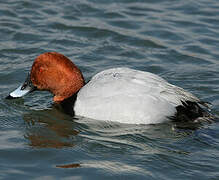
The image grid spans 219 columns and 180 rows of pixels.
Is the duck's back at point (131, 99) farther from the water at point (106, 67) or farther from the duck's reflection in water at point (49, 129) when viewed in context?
the duck's reflection in water at point (49, 129)

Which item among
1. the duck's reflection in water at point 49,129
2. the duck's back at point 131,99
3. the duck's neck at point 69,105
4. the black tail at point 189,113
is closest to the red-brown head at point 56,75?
the duck's neck at point 69,105

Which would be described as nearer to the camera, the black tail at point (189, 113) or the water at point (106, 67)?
the water at point (106, 67)

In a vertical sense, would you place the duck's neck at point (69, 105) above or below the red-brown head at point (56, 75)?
below

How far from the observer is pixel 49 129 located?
5723mm

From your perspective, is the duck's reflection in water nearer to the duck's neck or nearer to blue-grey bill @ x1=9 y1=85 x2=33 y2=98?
the duck's neck

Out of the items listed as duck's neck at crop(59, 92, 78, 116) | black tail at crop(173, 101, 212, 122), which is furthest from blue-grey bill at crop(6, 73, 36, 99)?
black tail at crop(173, 101, 212, 122)

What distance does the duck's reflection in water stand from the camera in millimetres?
5305

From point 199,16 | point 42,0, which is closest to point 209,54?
point 199,16

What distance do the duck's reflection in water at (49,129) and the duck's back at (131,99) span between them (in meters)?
0.27

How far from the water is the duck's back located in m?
0.12

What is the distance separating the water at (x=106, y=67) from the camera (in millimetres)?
4742

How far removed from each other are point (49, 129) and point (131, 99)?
1000mm

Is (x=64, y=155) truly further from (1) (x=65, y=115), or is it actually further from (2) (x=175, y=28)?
(2) (x=175, y=28)

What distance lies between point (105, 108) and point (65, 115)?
0.69 metres
